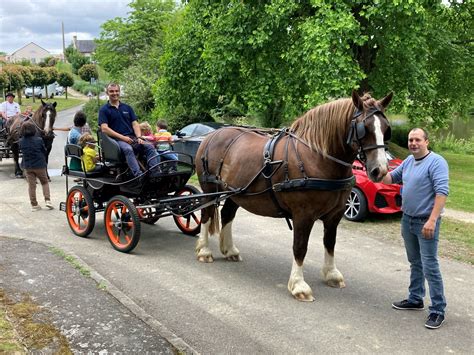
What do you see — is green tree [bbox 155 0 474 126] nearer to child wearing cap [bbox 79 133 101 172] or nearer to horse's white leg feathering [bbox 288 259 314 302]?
child wearing cap [bbox 79 133 101 172]

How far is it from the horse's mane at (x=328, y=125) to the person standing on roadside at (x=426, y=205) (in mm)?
624

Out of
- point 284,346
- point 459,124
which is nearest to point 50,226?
point 284,346

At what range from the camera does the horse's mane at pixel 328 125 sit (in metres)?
4.82

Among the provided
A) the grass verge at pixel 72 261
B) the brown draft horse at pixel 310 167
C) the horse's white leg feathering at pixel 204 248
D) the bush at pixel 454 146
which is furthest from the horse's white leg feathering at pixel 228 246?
the bush at pixel 454 146

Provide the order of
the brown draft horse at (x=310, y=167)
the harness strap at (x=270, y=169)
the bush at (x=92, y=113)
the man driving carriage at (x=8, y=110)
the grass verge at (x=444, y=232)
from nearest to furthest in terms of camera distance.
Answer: the brown draft horse at (x=310, y=167), the harness strap at (x=270, y=169), the grass verge at (x=444, y=232), the man driving carriage at (x=8, y=110), the bush at (x=92, y=113)

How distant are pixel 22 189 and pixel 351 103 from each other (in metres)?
9.47

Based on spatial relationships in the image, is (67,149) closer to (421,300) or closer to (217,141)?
(217,141)

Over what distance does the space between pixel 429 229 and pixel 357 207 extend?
460cm

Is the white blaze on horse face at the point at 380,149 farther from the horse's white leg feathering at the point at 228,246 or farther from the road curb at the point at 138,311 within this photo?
the horse's white leg feathering at the point at 228,246

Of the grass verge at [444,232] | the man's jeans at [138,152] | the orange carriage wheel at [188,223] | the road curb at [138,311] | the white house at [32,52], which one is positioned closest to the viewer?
the road curb at [138,311]

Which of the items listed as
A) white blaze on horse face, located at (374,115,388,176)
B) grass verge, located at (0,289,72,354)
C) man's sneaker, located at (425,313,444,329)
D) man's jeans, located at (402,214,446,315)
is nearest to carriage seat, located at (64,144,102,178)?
grass verge, located at (0,289,72,354)

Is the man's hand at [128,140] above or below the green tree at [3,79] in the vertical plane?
below

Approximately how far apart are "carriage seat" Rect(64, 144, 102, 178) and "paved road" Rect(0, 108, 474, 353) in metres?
1.01

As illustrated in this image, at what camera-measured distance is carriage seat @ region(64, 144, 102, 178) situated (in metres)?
7.39
